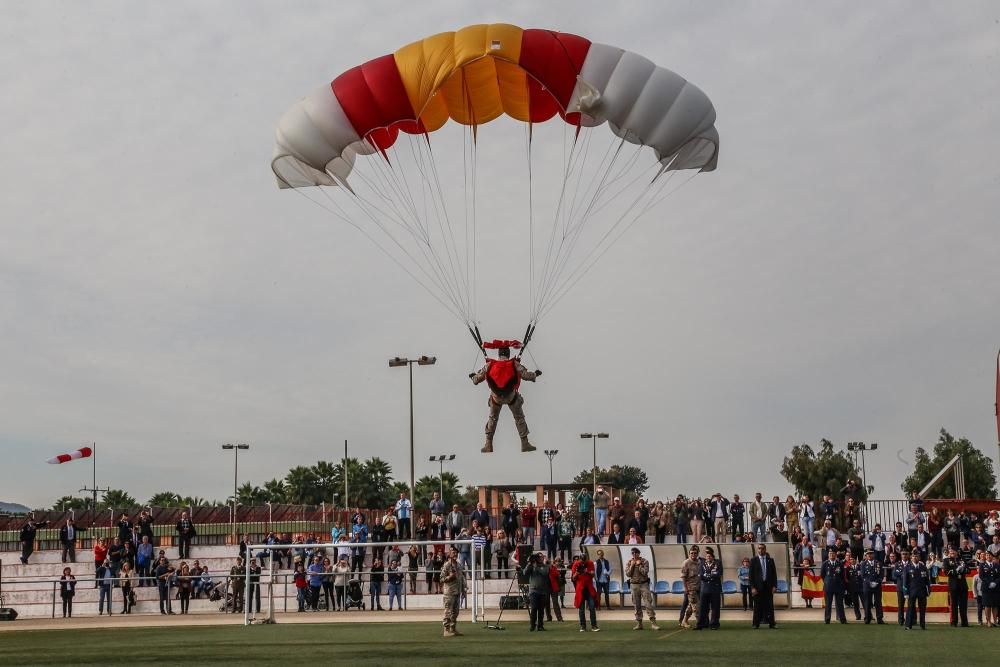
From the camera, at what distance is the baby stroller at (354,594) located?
2869 cm

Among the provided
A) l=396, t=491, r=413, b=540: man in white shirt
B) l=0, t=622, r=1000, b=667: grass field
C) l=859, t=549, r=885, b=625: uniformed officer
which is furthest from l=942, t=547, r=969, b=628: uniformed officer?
l=396, t=491, r=413, b=540: man in white shirt

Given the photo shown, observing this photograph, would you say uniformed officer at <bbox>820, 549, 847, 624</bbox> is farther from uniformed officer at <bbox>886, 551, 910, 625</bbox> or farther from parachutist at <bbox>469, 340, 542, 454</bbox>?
parachutist at <bbox>469, 340, 542, 454</bbox>

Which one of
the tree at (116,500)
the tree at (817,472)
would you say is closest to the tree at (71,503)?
the tree at (116,500)

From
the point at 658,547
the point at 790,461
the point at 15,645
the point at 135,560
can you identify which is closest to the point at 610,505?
the point at 658,547

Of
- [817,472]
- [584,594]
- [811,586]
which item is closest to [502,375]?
[584,594]

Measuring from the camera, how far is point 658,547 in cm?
2720

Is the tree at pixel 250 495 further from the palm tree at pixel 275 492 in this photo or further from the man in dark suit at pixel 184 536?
the man in dark suit at pixel 184 536

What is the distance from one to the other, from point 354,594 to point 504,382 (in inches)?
420

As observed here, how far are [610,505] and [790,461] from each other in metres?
44.2

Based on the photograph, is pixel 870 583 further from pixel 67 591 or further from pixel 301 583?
pixel 67 591

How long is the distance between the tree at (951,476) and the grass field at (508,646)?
168 ft

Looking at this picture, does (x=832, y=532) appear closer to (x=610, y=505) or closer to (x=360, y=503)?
(x=610, y=505)

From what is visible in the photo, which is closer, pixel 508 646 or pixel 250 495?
pixel 508 646

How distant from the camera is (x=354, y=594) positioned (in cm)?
2877
